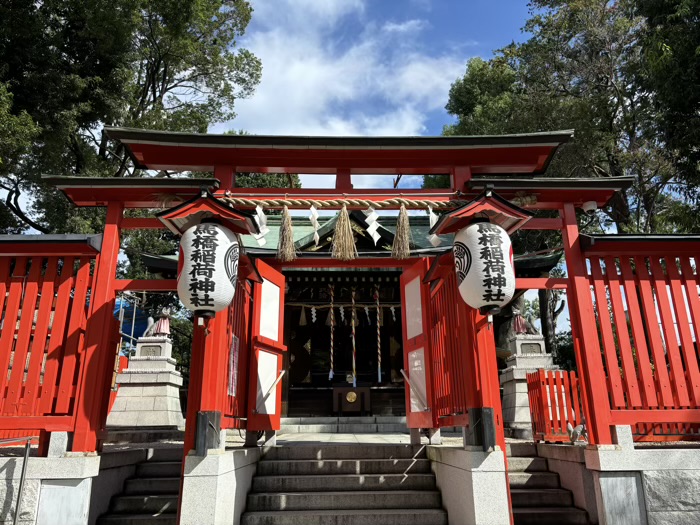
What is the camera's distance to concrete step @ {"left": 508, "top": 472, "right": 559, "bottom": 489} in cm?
700

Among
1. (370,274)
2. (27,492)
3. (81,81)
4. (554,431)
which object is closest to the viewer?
(27,492)

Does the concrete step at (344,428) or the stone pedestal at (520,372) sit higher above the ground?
the stone pedestal at (520,372)

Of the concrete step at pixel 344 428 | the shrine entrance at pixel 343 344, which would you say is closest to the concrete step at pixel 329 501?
the concrete step at pixel 344 428

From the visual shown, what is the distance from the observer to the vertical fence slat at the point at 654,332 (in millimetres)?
6215

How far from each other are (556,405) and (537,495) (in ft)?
5.97

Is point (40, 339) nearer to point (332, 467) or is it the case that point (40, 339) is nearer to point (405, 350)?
point (332, 467)

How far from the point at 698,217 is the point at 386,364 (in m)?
10.1

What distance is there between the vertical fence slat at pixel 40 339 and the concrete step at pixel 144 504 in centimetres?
174

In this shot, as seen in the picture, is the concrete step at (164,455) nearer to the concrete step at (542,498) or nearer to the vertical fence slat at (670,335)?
the concrete step at (542,498)

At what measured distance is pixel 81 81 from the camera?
1905cm

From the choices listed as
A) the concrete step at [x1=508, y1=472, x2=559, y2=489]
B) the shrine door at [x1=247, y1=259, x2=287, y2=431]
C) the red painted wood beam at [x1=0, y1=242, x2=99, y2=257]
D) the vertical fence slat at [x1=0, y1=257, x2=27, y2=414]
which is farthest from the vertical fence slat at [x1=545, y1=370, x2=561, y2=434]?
the vertical fence slat at [x1=0, y1=257, x2=27, y2=414]

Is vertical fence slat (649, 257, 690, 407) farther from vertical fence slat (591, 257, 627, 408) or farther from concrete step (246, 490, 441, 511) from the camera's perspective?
concrete step (246, 490, 441, 511)

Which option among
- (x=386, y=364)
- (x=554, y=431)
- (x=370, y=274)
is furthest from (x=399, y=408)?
(x=554, y=431)

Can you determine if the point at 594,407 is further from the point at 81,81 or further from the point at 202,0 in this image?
the point at 202,0
